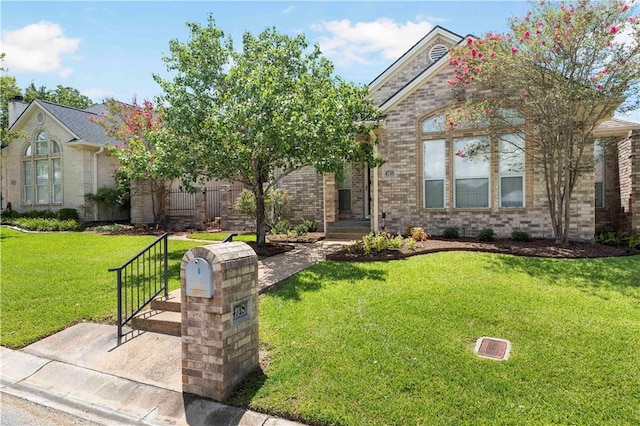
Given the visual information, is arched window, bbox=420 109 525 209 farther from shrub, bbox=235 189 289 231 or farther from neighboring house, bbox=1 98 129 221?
neighboring house, bbox=1 98 129 221

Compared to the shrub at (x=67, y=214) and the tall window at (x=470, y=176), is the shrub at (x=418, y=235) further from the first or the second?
the shrub at (x=67, y=214)

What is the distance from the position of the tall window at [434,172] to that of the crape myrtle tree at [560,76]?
1.72m

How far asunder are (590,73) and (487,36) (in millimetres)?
2375

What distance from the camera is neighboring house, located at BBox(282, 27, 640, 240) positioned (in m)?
10.5

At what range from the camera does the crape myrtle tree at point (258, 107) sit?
845 centimetres

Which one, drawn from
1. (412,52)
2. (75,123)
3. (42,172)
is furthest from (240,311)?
(42,172)

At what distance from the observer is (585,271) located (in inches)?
276

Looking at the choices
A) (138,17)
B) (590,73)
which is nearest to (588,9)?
(590,73)

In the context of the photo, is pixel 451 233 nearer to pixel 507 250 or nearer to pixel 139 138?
pixel 507 250

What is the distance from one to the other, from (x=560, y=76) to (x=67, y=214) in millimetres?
19838

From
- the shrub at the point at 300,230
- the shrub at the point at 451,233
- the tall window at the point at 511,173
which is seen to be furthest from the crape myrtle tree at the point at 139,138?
the tall window at the point at 511,173

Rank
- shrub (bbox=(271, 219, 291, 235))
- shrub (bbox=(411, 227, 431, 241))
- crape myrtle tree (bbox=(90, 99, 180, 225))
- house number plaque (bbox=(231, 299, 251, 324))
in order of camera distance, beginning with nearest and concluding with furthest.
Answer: house number plaque (bbox=(231, 299, 251, 324)) < shrub (bbox=(411, 227, 431, 241)) < crape myrtle tree (bbox=(90, 99, 180, 225)) < shrub (bbox=(271, 219, 291, 235))

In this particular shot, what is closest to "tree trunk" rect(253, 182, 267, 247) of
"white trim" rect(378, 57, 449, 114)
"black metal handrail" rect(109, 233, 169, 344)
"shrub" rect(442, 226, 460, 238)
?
"black metal handrail" rect(109, 233, 169, 344)

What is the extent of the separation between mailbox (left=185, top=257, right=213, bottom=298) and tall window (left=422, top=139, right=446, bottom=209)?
895 cm
